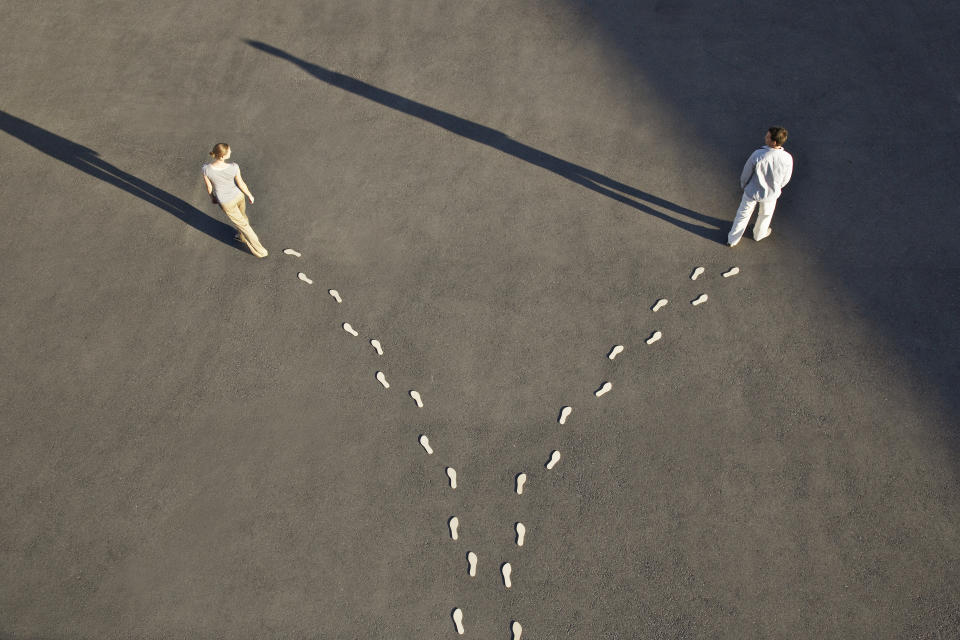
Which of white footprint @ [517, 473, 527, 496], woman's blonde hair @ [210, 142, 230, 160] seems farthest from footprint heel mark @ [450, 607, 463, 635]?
woman's blonde hair @ [210, 142, 230, 160]

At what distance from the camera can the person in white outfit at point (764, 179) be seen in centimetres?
741

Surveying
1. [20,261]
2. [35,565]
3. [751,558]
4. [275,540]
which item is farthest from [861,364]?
[20,261]

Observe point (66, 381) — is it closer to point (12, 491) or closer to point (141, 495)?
point (12, 491)

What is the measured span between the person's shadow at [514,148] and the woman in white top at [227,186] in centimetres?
312

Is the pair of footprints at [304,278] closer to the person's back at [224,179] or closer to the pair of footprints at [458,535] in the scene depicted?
the person's back at [224,179]

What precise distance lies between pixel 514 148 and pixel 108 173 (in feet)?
20.1

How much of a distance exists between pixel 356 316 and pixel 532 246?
98.3 inches

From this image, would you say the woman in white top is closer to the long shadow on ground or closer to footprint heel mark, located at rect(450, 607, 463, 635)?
footprint heel mark, located at rect(450, 607, 463, 635)

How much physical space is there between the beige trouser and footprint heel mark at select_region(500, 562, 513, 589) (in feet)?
16.8

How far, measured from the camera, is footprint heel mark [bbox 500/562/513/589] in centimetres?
690

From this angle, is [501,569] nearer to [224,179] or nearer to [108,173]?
[224,179]

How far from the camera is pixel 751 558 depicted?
6836mm

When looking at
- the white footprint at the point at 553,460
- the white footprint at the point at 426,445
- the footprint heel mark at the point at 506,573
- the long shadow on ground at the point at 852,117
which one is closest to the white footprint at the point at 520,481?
the white footprint at the point at 553,460

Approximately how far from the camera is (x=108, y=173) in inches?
394
